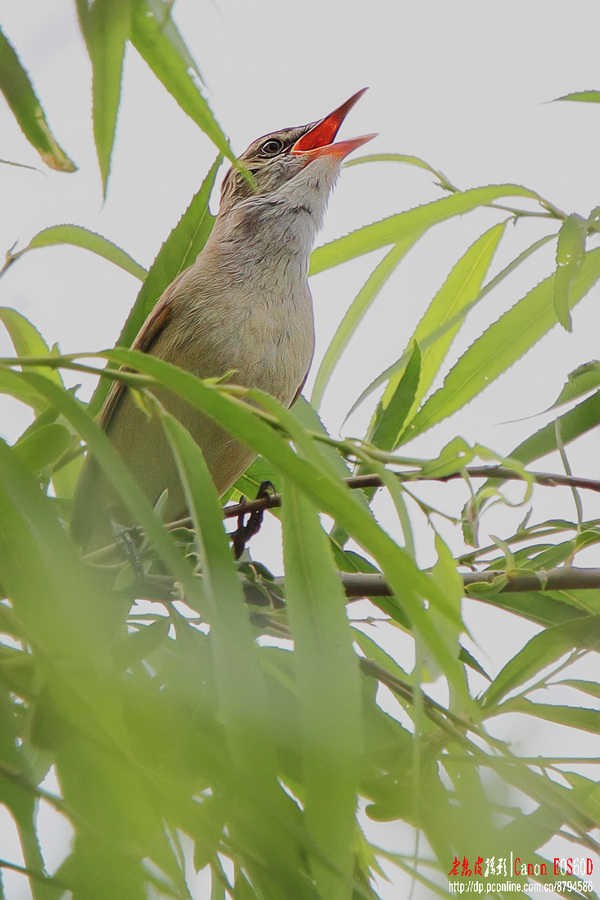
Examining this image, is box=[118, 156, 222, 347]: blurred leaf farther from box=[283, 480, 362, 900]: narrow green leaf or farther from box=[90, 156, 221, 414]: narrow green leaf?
box=[283, 480, 362, 900]: narrow green leaf

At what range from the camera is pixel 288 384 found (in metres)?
3.08

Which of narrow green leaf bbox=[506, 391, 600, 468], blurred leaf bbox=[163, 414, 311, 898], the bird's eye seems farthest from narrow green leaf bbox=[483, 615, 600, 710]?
the bird's eye

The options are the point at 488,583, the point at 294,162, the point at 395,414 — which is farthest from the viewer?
the point at 294,162

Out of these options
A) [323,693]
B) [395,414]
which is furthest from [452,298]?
[323,693]

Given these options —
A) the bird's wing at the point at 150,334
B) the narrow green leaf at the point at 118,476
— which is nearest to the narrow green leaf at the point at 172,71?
the narrow green leaf at the point at 118,476

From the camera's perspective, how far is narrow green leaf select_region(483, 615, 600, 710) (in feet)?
5.46

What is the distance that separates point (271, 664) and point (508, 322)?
90cm

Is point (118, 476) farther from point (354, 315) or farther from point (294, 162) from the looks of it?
point (294, 162)

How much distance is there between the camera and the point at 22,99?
1.26 metres

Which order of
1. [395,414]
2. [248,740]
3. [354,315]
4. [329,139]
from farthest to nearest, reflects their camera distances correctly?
[329,139] < [354,315] < [395,414] < [248,740]

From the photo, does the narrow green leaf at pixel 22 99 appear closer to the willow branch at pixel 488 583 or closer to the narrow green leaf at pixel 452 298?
the willow branch at pixel 488 583

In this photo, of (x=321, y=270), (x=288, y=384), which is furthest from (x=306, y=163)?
(x=321, y=270)

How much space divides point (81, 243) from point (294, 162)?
209cm

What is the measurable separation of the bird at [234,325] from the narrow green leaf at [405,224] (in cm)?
41
